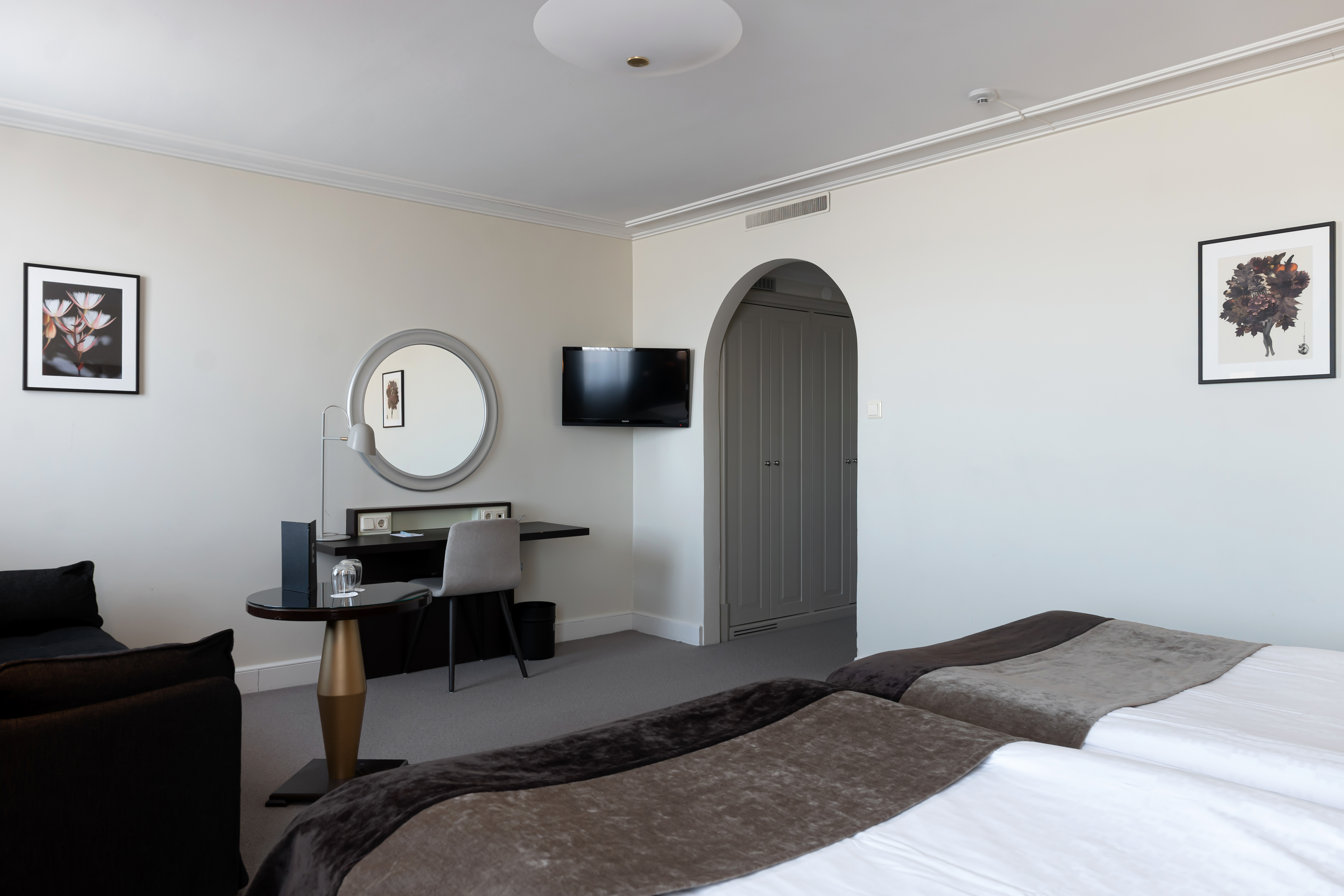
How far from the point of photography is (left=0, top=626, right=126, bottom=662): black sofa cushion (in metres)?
2.89

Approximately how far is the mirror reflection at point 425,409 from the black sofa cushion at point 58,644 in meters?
1.71

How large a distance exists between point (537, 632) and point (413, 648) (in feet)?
2.33

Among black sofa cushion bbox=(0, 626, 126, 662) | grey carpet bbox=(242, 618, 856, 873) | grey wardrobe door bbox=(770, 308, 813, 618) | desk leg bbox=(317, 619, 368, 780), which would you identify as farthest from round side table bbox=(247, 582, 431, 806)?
grey wardrobe door bbox=(770, 308, 813, 618)

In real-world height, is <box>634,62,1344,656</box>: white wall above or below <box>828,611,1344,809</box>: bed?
above

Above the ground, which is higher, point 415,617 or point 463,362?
point 463,362

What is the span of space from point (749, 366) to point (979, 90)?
8.40 ft

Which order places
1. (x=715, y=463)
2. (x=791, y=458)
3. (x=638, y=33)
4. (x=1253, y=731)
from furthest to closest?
1. (x=791, y=458)
2. (x=715, y=463)
3. (x=638, y=33)
4. (x=1253, y=731)

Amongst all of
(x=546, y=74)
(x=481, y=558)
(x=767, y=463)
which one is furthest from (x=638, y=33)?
(x=767, y=463)

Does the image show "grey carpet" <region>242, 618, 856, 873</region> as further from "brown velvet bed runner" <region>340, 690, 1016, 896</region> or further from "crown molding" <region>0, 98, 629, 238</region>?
"crown molding" <region>0, 98, 629, 238</region>

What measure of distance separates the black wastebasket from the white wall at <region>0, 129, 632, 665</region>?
1.20 feet

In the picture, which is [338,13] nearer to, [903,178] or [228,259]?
[228,259]

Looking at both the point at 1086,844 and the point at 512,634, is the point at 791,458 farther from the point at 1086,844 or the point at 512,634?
the point at 1086,844

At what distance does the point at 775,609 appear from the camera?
5867mm

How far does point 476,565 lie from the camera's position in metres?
4.31
